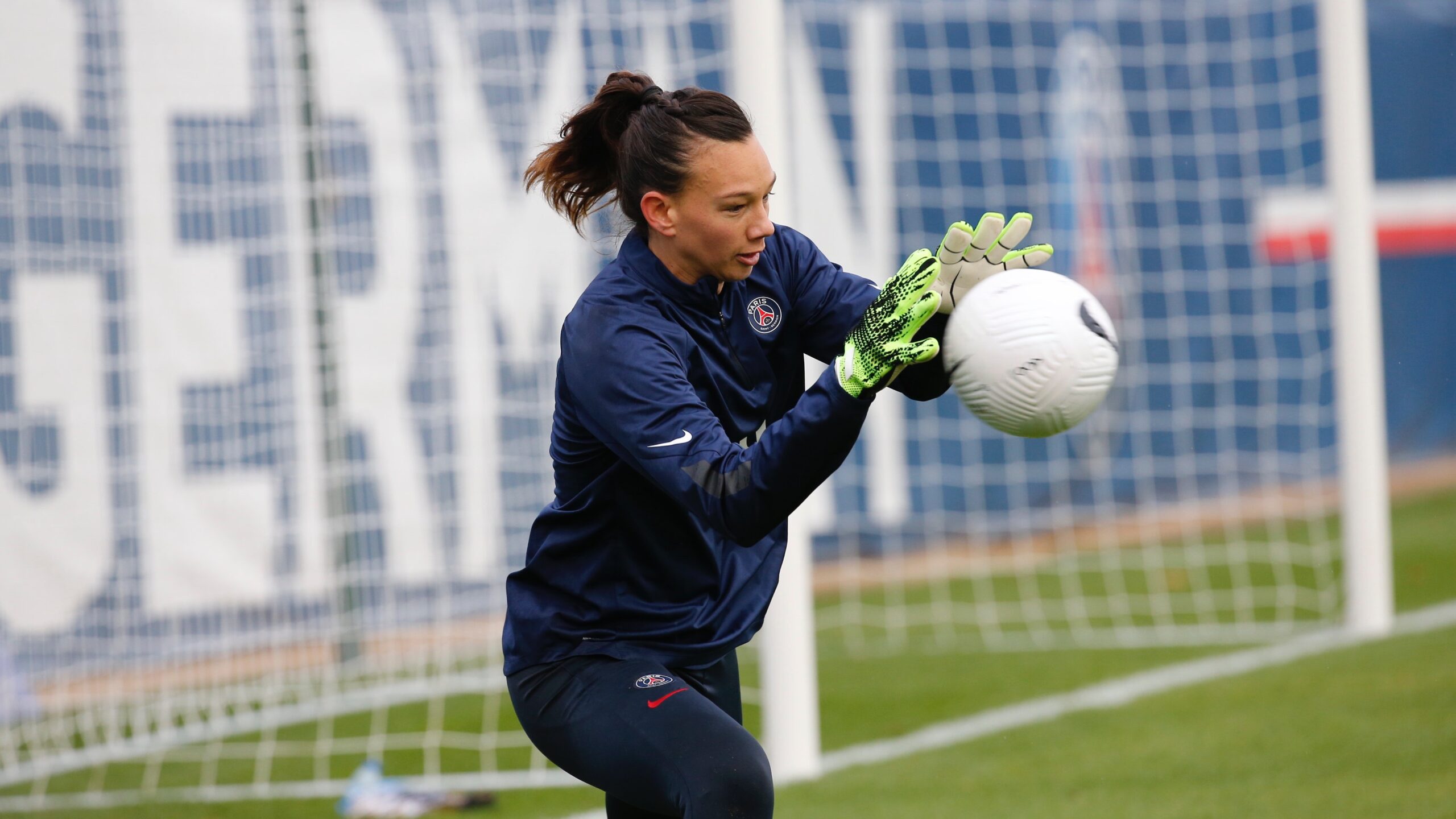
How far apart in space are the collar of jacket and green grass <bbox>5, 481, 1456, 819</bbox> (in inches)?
97.9

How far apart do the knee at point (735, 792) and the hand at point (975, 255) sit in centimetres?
98

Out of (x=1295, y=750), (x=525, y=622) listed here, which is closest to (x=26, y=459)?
(x=525, y=622)

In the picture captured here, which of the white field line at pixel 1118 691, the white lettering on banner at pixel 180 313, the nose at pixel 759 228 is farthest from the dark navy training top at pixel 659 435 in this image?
the white lettering on banner at pixel 180 313

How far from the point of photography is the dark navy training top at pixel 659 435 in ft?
9.00

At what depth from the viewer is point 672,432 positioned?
2.66 meters

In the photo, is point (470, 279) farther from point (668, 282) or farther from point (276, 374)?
point (668, 282)

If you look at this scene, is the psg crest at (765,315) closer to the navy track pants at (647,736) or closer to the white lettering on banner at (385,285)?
the navy track pants at (647,736)

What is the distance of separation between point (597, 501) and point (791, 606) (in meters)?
2.44

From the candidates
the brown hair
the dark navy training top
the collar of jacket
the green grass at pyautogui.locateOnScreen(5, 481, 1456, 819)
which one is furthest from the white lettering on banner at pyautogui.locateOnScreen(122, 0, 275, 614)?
the collar of jacket

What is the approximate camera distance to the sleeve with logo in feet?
8.26

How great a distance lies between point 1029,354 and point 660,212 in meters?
0.76

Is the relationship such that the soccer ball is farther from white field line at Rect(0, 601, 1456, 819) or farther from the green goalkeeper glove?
white field line at Rect(0, 601, 1456, 819)

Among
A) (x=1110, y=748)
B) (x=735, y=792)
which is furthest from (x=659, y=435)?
(x=1110, y=748)

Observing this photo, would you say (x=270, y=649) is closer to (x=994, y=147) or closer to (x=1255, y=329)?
(x=994, y=147)
